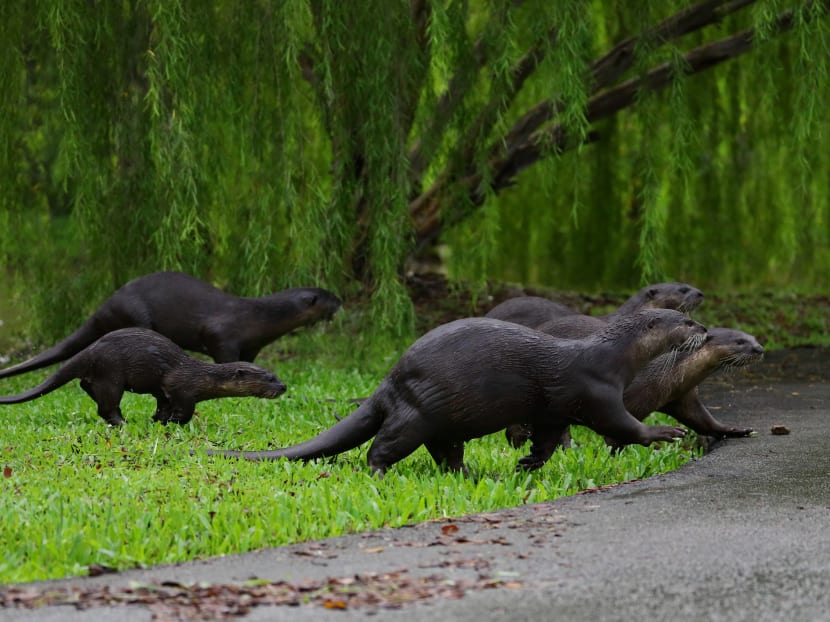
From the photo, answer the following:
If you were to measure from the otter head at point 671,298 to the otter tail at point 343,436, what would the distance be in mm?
2930

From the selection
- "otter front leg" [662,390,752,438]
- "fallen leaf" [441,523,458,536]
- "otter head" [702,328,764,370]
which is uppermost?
"otter head" [702,328,764,370]

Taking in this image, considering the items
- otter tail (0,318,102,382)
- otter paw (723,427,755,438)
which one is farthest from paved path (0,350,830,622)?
otter tail (0,318,102,382)

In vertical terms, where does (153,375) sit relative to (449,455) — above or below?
above

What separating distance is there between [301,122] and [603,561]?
5.43 m

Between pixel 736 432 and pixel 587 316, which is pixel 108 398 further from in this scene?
pixel 736 432

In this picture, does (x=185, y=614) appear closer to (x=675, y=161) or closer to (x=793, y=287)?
(x=675, y=161)

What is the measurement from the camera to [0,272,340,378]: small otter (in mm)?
8227

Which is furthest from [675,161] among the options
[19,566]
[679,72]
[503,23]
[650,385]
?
[19,566]

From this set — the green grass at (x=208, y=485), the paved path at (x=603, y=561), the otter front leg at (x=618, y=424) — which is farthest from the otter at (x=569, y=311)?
the paved path at (x=603, y=561)

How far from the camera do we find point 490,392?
5.29m

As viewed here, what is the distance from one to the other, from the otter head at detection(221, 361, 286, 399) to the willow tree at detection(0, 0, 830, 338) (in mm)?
1758

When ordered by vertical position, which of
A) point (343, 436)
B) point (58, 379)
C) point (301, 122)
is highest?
point (301, 122)

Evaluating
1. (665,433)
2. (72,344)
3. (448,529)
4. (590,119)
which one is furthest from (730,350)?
(590,119)

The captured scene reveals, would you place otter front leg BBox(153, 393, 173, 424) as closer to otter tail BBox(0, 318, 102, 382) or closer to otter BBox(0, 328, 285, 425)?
otter BBox(0, 328, 285, 425)
